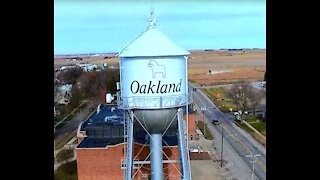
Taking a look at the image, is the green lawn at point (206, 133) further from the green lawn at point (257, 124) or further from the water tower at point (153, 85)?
the water tower at point (153, 85)

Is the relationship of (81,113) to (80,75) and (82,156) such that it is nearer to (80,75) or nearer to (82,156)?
(80,75)

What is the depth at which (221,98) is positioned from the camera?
14836 mm

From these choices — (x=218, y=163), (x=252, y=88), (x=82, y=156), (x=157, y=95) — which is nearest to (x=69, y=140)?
(x=82, y=156)

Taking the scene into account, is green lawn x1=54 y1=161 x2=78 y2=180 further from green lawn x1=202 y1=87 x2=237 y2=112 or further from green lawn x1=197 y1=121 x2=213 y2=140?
green lawn x1=202 y1=87 x2=237 y2=112

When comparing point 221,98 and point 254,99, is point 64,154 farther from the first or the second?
point 221,98

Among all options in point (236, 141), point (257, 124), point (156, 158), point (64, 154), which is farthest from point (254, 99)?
point (156, 158)

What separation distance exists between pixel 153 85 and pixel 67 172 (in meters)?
5.01

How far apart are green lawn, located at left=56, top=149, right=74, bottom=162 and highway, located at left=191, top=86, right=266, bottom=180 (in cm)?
310

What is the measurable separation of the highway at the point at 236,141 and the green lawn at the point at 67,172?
317 cm

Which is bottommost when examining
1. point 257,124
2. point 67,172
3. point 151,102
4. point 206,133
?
point 67,172

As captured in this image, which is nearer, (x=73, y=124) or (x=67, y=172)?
(x=67, y=172)

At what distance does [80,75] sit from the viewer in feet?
43.8

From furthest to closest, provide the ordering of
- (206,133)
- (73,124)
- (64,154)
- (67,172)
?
(206,133) < (73,124) < (64,154) < (67,172)

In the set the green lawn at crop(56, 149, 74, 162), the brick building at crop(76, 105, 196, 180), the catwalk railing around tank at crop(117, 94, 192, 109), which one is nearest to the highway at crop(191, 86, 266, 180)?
the brick building at crop(76, 105, 196, 180)
